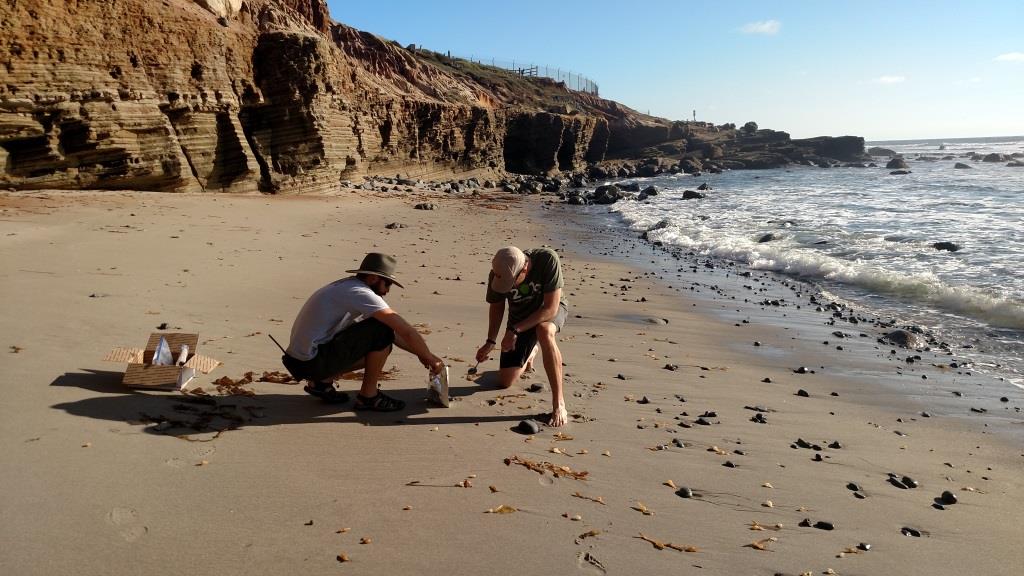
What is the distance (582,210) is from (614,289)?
57.6 ft

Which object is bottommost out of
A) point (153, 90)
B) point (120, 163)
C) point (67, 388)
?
point (67, 388)

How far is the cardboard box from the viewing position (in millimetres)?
4488

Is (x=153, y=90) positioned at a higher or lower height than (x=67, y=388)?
higher

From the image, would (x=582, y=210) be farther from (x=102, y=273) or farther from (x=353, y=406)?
(x=353, y=406)

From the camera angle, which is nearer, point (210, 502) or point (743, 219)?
point (210, 502)

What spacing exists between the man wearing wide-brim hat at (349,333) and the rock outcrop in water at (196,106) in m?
13.4

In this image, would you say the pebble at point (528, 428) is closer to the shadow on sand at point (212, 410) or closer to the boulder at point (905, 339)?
the shadow on sand at point (212, 410)

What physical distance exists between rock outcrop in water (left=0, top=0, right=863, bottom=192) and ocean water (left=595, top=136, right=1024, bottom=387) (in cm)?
1119

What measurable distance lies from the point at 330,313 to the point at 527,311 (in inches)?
58.4

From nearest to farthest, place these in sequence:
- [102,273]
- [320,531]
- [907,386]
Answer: [320,531], [907,386], [102,273]

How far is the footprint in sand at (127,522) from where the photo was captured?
2.80 meters

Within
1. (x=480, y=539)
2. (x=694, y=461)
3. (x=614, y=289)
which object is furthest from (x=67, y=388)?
(x=614, y=289)

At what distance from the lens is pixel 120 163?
16031 mm

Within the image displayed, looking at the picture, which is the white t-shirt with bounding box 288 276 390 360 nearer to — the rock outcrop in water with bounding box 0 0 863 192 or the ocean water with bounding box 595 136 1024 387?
the ocean water with bounding box 595 136 1024 387
